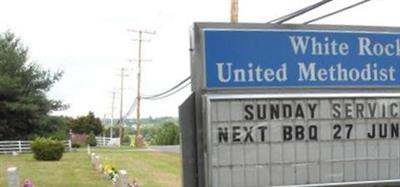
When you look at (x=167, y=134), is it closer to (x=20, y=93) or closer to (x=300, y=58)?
(x=20, y=93)

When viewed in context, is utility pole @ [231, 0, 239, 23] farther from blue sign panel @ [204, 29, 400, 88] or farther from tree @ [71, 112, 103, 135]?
tree @ [71, 112, 103, 135]

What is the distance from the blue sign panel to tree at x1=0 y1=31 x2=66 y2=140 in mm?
47860

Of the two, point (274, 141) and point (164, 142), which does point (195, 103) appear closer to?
point (274, 141)

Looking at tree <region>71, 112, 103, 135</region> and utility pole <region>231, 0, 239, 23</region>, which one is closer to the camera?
utility pole <region>231, 0, 239, 23</region>

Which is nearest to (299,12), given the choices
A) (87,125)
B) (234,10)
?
(234,10)

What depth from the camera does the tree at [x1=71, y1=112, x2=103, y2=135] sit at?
9038 cm

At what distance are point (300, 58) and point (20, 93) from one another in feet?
162

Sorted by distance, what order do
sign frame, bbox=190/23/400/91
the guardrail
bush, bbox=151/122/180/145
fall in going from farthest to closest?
bush, bbox=151/122/180/145 → the guardrail → sign frame, bbox=190/23/400/91

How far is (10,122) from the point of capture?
5625cm

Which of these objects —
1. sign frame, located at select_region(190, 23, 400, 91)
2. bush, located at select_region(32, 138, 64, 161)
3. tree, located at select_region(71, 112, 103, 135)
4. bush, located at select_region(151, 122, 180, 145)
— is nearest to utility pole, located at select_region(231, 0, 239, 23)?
sign frame, located at select_region(190, 23, 400, 91)

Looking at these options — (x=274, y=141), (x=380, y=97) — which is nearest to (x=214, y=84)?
(x=274, y=141)

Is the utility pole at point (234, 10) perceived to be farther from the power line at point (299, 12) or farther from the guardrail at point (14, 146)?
the guardrail at point (14, 146)

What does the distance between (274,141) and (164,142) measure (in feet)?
242

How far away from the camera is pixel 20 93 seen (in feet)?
179
